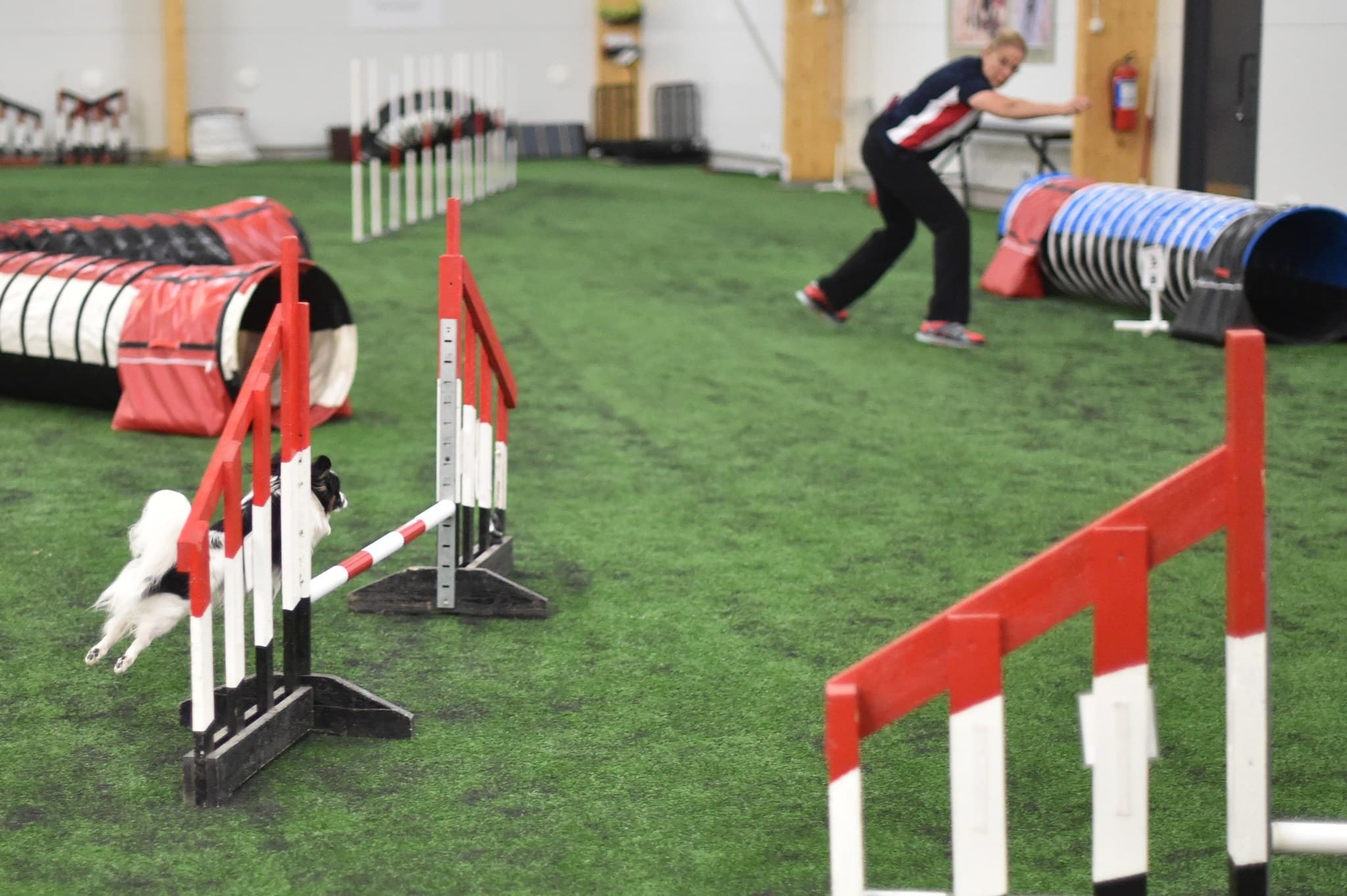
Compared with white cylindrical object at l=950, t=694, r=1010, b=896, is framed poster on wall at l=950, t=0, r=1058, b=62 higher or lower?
higher

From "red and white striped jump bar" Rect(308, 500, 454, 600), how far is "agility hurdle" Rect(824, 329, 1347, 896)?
1.53 meters

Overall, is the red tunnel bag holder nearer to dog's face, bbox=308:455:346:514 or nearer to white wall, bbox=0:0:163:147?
dog's face, bbox=308:455:346:514

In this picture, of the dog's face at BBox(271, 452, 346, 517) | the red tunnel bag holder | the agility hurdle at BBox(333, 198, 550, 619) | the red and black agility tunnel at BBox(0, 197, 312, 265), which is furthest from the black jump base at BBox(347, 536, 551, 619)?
the red tunnel bag holder

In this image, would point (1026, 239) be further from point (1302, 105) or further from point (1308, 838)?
point (1308, 838)

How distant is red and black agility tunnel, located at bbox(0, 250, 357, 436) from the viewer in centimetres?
586

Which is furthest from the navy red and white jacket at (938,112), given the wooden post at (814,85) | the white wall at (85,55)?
the white wall at (85,55)

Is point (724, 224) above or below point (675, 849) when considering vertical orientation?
above

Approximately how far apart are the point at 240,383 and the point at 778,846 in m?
3.80

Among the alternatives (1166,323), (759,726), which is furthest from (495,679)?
(1166,323)

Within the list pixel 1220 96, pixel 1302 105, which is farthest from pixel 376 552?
pixel 1220 96

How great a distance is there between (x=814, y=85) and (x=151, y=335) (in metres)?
11.1

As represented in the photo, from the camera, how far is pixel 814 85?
1602 cm

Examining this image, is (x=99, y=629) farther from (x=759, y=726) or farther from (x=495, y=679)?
(x=759, y=726)

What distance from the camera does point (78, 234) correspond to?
7.16m
